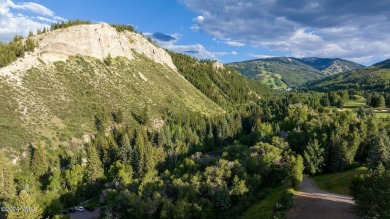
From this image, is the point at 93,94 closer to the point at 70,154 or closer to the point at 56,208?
the point at 70,154

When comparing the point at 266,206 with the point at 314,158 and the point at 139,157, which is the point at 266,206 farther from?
the point at 139,157

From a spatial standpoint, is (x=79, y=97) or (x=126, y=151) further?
(x=79, y=97)

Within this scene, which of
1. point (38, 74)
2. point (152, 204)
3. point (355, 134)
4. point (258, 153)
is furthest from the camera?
point (38, 74)

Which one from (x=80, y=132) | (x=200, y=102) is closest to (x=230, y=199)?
(x=80, y=132)

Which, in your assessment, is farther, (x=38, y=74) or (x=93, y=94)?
(x=93, y=94)

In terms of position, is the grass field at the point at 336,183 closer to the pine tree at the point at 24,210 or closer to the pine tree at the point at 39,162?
the pine tree at the point at 24,210

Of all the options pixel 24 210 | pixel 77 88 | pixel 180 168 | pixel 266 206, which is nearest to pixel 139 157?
pixel 180 168
